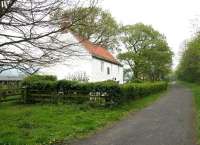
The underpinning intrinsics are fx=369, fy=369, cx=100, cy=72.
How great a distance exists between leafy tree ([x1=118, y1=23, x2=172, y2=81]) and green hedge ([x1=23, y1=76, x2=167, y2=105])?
50.9m

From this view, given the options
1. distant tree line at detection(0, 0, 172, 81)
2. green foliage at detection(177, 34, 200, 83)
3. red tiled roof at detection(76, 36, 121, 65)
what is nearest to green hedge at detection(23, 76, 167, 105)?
red tiled roof at detection(76, 36, 121, 65)

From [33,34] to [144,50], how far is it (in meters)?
66.8

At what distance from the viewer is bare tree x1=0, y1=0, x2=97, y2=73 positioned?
11250mm

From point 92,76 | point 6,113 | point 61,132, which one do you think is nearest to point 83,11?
point 61,132

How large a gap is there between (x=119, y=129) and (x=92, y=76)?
23.7 metres

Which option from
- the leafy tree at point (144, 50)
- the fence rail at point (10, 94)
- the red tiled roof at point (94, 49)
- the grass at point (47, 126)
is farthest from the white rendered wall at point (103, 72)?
the leafy tree at point (144, 50)

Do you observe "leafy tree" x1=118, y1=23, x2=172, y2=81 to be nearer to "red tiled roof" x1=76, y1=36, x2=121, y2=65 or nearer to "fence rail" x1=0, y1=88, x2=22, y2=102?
"red tiled roof" x1=76, y1=36, x2=121, y2=65

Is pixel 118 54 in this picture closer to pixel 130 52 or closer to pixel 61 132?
pixel 130 52

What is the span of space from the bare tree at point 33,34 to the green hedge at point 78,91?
10.2m

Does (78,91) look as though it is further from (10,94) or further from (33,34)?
(33,34)

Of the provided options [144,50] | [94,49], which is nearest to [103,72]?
[94,49]

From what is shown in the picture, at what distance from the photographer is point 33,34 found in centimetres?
1151

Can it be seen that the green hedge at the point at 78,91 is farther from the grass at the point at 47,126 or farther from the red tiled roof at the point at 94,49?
the red tiled roof at the point at 94,49

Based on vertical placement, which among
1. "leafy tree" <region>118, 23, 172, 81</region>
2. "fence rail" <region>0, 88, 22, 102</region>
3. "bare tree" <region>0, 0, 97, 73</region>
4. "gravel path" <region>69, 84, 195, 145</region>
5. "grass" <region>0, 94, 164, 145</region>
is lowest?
"gravel path" <region>69, 84, 195, 145</region>
